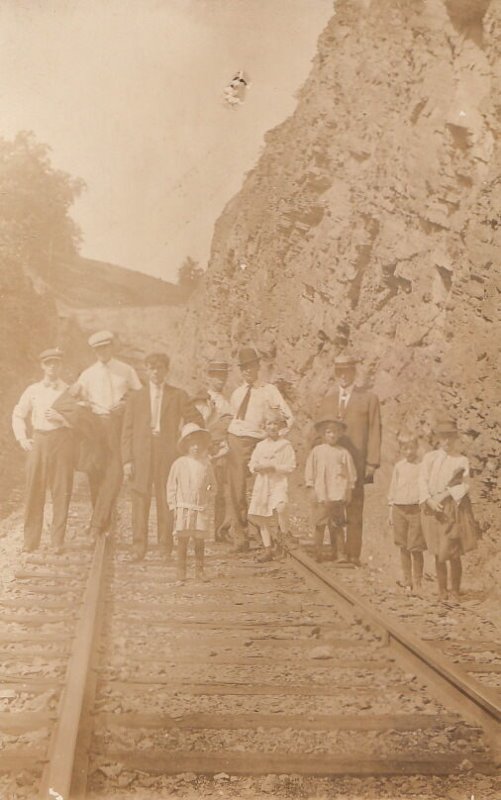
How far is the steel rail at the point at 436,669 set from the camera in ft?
10.6

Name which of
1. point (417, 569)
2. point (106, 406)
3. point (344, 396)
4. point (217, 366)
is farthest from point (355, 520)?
point (106, 406)

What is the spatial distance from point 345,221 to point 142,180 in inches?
54.5

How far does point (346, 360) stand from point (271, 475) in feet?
2.89

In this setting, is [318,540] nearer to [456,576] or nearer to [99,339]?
[456,576]

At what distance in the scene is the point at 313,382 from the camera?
488 centimetres

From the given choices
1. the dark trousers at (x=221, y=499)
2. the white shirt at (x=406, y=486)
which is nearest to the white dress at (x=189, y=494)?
the dark trousers at (x=221, y=499)

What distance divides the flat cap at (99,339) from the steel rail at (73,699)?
1200 millimetres

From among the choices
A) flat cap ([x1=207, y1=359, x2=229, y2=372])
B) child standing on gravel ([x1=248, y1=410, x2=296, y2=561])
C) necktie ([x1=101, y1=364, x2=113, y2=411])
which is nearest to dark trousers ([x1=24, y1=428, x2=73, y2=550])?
necktie ([x1=101, y1=364, x2=113, y2=411])

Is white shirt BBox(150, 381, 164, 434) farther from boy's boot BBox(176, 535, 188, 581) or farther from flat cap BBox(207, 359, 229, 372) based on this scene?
boy's boot BBox(176, 535, 188, 581)

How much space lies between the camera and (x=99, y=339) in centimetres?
431

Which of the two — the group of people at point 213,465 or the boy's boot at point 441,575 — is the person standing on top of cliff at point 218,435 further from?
the boy's boot at point 441,575

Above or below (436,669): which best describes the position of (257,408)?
above

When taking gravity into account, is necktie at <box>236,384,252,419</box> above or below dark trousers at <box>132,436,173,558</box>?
above

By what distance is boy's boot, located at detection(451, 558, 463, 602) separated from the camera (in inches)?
167
